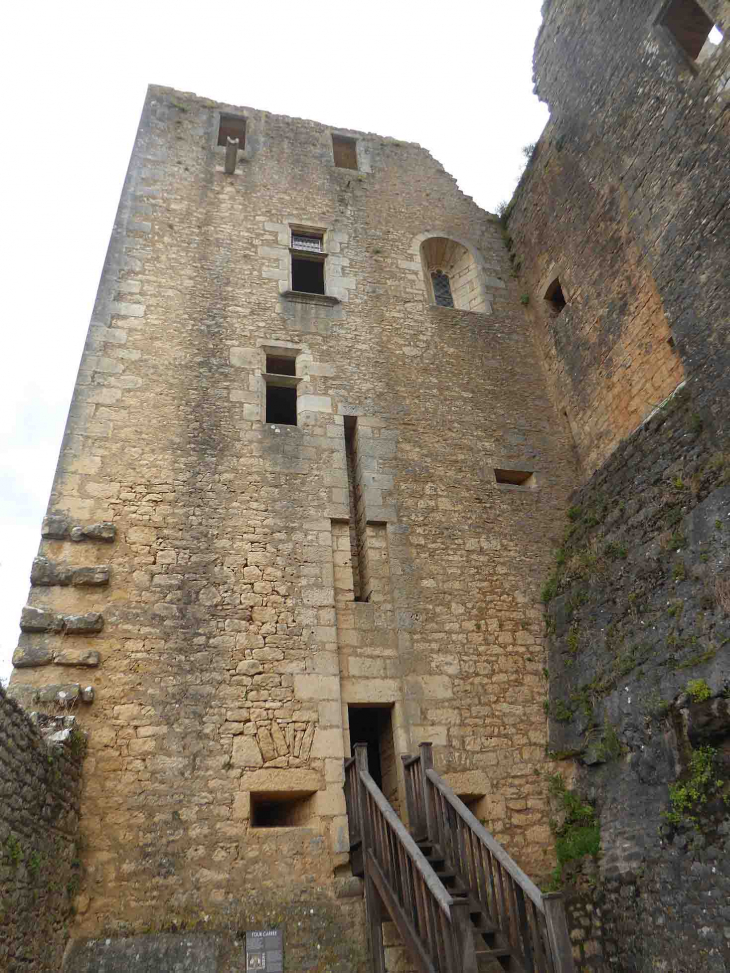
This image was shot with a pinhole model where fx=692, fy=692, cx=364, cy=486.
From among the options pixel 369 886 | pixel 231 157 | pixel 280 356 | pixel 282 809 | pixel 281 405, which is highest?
pixel 231 157

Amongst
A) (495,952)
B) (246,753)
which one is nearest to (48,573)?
(246,753)

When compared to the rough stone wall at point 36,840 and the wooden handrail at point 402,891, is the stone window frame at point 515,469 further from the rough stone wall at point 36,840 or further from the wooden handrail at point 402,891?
the rough stone wall at point 36,840

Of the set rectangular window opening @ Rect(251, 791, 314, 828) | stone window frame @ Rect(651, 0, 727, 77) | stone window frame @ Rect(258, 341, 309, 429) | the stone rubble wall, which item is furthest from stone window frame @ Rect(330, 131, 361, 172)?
rectangular window opening @ Rect(251, 791, 314, 828)

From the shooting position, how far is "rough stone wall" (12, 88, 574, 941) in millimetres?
5812

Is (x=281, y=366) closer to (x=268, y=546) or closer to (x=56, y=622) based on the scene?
(x=268, y=546)

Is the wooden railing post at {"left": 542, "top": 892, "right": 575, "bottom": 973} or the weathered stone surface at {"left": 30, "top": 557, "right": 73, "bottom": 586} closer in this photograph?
the wooden railing post at {"left": 542, "top": 892, "right": 575, "bottom": 973}

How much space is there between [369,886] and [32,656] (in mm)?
3422

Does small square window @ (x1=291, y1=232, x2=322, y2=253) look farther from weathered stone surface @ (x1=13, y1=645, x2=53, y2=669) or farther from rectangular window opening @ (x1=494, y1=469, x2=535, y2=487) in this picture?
weathered stone surface @ (x1=13, y1=645, x2=53, y2=669)

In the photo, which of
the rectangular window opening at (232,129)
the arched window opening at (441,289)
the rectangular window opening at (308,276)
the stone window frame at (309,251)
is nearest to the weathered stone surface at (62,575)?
the stone window frame at (309,251)

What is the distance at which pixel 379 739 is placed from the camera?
7.33 metres

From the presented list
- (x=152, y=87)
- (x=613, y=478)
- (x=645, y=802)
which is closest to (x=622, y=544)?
(x=613, y=478)

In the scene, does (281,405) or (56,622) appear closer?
(56,622)

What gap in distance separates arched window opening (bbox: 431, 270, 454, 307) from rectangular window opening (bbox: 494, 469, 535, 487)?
3376 millimetres

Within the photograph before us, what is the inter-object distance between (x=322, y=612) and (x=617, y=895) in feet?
11.4
